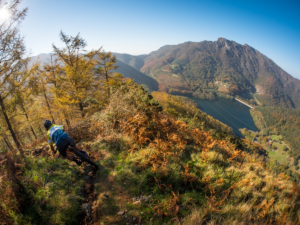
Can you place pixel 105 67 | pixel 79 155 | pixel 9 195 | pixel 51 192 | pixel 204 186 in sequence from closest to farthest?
pixel 9 195, pixel 51 192, pixel 204 186, pixel 79 155, pixel 105 67

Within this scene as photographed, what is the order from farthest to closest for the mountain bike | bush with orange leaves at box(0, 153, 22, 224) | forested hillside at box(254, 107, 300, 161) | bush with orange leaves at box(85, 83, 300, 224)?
forested hillside at box(254, 107, 300, 161), the mountain bike, bush with orange leaves at box(85, 83, 300, 224), bush with orange leaves at box(0, 153, 22, 224)

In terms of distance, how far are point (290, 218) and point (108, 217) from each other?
4345 millimetres

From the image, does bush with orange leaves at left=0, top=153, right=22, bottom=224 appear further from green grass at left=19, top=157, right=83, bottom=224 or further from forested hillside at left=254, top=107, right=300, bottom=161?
forested hillside at left=254, top=107, right=300, bottom=161

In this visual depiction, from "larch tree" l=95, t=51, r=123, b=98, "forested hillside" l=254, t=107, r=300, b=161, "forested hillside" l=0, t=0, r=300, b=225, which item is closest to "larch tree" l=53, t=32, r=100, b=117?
"larch tree" l=95, t=51, r=123, b=98

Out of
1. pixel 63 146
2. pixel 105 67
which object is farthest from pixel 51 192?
pixel 105 67

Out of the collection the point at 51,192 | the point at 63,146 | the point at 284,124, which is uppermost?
the point at 284,124

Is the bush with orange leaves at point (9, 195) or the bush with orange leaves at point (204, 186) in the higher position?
the bush with orange leaves at point (204, 186)

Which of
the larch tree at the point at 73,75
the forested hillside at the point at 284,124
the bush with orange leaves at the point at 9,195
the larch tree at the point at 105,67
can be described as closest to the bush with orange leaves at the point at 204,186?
the bush with orange leaves at the point at 9,195

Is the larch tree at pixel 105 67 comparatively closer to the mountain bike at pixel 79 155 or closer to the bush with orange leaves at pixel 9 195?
the mountain bike at pixel 79 155

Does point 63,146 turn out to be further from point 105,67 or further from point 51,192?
point 105,67

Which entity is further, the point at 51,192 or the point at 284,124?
the point at 284,124

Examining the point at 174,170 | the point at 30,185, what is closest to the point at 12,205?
the point at 30,185

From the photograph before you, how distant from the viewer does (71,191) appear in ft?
10.6

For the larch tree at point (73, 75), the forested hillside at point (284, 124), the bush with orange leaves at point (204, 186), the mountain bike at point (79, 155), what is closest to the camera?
the bush with orange leaves at point (204, 186)
